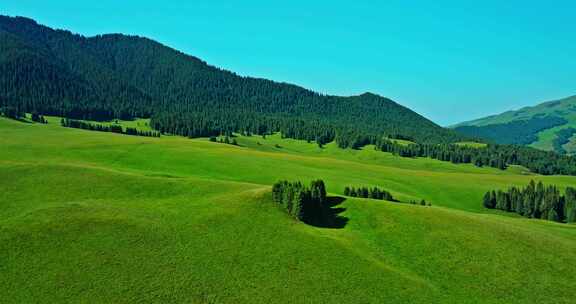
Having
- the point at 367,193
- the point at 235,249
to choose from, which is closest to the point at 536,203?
the point at 367,193

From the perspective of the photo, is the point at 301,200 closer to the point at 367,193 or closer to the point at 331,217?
the point at 331,217

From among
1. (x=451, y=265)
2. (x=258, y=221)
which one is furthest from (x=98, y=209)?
(x=451, y=265)

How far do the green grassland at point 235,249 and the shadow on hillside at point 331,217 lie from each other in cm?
144

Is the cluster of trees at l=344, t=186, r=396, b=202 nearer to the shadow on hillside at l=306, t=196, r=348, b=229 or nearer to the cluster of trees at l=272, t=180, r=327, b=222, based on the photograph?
the shadow on hillside at l=306, t=196, r=348, b=229

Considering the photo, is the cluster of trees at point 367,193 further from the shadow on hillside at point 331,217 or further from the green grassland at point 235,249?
the green grassland at point 235,249

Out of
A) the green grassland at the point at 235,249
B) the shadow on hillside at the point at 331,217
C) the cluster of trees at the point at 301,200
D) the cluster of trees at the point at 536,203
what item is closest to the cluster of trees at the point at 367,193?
the shadow on hillside at the point at 331,217

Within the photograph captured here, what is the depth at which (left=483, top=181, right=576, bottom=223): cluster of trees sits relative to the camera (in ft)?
421

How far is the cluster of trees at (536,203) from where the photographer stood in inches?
5049

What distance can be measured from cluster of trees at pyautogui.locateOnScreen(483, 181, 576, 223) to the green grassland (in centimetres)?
4419

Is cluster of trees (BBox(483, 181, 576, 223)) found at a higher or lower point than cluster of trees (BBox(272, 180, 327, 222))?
lower

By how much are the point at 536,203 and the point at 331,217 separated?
280 ft

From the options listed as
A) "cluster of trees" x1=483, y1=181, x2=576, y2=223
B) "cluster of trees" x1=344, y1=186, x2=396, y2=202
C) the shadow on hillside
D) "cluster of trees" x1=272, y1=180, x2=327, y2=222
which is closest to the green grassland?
the shadow on hillside

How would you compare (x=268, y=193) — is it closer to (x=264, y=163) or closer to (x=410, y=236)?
(x=410, y=236)

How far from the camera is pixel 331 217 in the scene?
7969 centimetres
